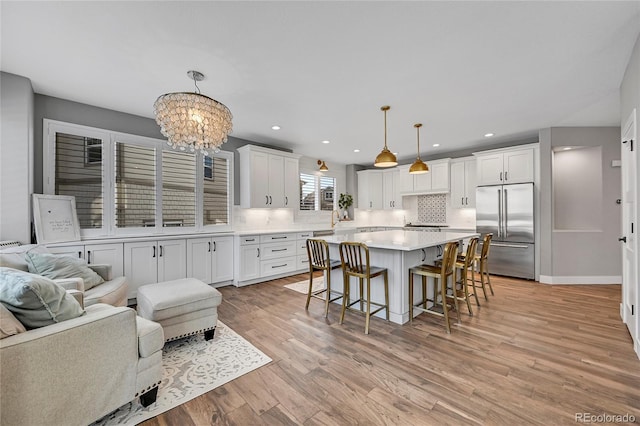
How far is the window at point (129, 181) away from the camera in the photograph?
3477mm

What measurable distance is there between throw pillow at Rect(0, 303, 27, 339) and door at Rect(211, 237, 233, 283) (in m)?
3.17

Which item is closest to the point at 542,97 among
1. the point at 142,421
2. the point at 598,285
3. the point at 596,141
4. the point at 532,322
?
the point at 596,141

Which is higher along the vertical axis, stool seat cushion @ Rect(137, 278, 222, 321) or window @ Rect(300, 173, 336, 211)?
window @ Rect(300, 173, 336, 211)

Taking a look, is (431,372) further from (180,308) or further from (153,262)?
(153,262)

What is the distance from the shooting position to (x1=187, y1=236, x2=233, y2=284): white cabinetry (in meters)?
4.29

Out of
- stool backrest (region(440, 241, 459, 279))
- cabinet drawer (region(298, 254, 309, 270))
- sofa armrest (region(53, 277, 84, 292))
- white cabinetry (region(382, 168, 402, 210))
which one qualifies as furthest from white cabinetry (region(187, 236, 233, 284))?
white cabinetry (region(382, 168, 402, 210))

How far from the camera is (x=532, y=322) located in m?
3.10

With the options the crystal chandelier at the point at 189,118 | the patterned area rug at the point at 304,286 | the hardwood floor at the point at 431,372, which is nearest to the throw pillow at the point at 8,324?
the hardwood floor at the point at 431,372

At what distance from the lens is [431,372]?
2160mm

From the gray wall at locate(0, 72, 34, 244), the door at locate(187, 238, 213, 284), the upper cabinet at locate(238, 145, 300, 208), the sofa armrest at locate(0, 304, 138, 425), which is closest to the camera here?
the sofa armrest at locate(0, 304, 138, 425)

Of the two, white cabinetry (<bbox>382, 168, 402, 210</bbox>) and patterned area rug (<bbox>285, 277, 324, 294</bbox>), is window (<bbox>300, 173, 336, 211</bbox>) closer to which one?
white cabinetry (<bbox>382, 168, 402, 210</bbox>)

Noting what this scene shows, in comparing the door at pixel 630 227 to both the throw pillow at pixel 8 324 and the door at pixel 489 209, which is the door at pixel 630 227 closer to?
the door at pixel 489 209

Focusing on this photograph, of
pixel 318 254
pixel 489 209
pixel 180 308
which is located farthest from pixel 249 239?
pixel 489 209

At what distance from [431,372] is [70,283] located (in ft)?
10.2
